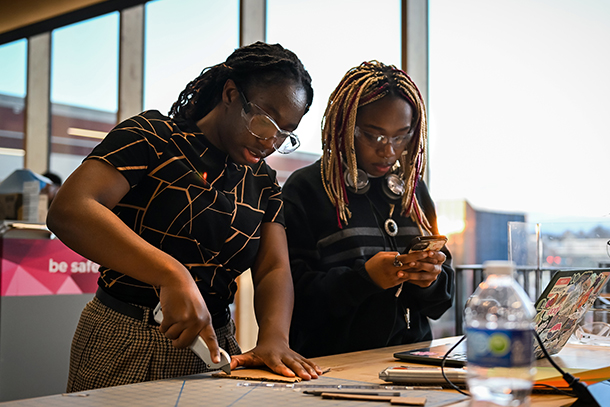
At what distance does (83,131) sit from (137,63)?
1138 mm

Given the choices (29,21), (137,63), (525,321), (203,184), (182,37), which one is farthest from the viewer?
(137,63)

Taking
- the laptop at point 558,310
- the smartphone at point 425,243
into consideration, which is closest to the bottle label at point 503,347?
the laptop at point 558,310

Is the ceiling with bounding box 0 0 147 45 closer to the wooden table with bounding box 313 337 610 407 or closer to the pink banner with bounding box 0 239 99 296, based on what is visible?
the wooden table with bounding box 313 337 610 407

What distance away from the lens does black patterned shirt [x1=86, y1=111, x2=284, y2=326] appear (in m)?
1.27

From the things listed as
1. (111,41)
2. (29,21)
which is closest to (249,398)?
(29,21)

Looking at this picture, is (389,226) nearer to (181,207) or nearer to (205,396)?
(181,207)

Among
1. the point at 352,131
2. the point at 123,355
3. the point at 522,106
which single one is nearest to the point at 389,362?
the point at 123,355

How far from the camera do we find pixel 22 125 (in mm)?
6445

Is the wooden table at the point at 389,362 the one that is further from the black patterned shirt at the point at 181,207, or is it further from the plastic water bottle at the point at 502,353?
the black patterned shirt at the point at 181,207

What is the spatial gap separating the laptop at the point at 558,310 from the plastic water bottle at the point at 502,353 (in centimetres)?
24

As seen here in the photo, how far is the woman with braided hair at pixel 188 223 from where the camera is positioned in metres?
1.09

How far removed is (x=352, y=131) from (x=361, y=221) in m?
0.28

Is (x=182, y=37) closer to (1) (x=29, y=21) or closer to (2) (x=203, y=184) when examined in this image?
(1) (x=29, y=21)

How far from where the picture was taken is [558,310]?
124 centimetres
